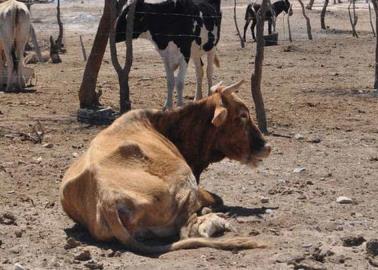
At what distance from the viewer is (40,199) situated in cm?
882

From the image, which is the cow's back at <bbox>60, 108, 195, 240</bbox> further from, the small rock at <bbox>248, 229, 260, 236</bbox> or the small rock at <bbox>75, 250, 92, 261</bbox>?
the small rock at <bbox>248, 229, 260, 236</bbox>

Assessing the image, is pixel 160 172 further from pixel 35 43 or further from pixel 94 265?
pixel 35 43

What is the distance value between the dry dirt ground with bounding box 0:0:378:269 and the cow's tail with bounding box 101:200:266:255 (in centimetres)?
7

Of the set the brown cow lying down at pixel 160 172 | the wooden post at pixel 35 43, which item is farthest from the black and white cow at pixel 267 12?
the brown cow lying down at pixel 160 172

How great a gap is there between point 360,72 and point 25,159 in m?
10.9

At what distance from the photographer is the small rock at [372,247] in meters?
6.84

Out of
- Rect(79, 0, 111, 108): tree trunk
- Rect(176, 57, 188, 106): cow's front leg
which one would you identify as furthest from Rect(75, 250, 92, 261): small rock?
Rect(176, 57, 188, 106): cow's front leg

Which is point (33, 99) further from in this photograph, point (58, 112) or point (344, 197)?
point (344, 197)

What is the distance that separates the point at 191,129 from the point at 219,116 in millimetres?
335

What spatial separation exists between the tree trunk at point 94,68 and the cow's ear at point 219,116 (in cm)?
577

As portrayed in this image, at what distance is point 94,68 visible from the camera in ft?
45.5

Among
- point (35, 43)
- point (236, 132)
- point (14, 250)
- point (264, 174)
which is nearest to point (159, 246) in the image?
point (14, 250)

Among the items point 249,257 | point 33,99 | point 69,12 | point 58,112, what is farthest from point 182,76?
point 69,12

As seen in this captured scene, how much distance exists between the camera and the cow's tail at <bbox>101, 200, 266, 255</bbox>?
22.7 ft
